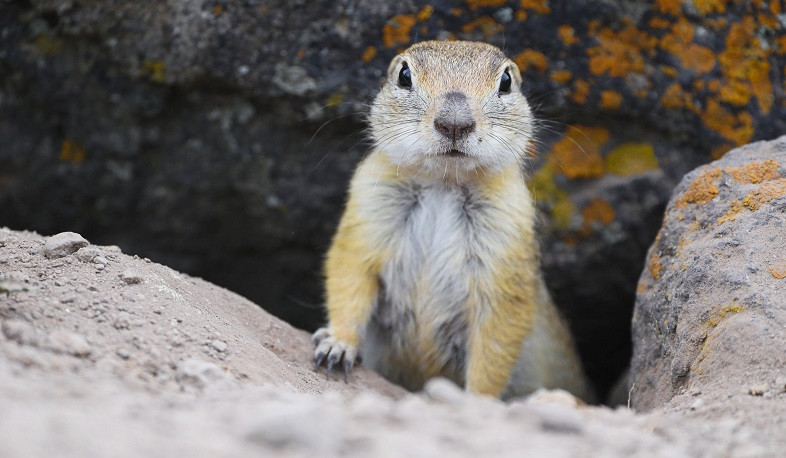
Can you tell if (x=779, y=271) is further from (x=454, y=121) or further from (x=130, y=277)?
(x=130, y=277)

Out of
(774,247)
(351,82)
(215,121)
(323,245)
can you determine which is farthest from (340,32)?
(774,247)

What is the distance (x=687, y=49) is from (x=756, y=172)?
5.83 feet

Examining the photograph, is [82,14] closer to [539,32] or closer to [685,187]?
[539,32]

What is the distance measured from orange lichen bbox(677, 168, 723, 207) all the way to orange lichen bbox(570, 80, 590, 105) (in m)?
1.61

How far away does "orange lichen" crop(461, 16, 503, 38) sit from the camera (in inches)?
267

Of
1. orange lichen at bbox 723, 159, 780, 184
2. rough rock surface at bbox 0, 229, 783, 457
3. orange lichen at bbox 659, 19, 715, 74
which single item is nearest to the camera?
rough rock surface at bbox 0, 229, 783, 457

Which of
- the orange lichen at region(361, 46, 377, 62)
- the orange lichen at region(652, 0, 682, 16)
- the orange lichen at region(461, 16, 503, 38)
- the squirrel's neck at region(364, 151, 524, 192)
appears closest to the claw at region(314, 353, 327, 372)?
the squirrel's neck at region(364, 151, 524, 192)

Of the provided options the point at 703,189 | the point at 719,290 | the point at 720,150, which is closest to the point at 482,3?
the point at 720,150

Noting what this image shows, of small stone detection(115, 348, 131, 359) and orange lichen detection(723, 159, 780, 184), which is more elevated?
orange lichen detection(723, 159, 780, 184)

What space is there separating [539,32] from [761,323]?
3.34 meters

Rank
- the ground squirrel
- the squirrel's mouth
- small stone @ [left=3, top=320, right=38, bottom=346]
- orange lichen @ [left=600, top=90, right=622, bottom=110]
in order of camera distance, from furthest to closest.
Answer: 1. orange lichen @ [left=600, top=90, right=622, bottom=110]
2. the ground squirrel
3. the squirrel's mouth
4. small stone @ [left=3, top=320, right=38, bottom=346]

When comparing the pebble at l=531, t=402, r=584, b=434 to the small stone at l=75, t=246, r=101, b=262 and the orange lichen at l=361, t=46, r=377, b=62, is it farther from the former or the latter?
the orange lichen at l=361, t=46, r=377, b=62

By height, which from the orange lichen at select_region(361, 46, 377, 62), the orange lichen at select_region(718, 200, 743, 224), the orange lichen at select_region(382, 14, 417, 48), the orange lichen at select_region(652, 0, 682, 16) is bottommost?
the orange lichen at select_region(718, 200, 743, 224)

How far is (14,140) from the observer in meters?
7.39
